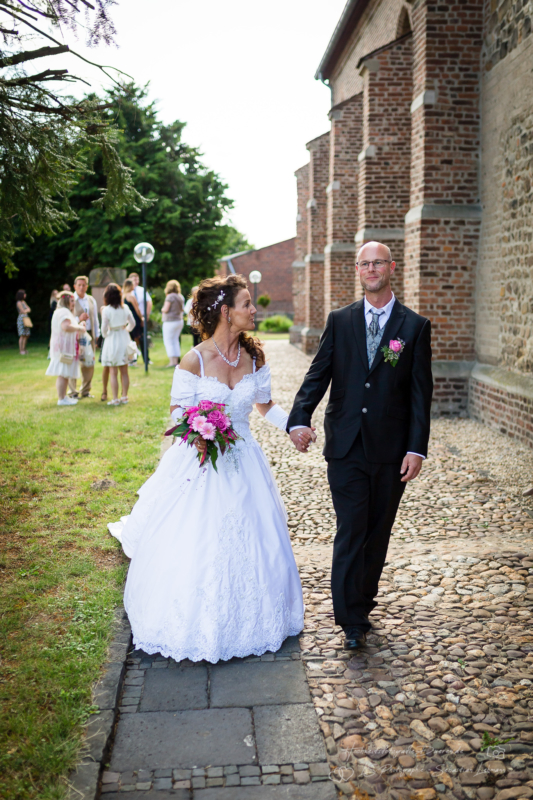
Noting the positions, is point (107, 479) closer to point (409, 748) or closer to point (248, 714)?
point (248, 714)

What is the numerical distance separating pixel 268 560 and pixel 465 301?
799 cm

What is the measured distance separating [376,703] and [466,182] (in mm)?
9078

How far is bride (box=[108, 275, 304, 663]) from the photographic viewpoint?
364 centimetres

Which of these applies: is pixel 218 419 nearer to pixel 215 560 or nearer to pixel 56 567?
pixel 215 560

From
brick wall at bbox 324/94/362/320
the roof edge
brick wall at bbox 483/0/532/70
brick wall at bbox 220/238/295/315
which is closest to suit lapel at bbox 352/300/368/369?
brick wall at bbox 483/0/532/70

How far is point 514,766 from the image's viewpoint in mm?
2787

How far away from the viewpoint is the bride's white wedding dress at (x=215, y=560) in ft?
11.9

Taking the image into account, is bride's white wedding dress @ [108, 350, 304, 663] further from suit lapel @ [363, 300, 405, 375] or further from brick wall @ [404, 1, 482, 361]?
brick wall @ [404, 1, 482, 361]

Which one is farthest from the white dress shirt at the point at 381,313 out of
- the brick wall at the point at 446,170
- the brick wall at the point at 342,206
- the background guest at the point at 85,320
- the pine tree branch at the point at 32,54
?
the brick wall at the point at 342,206

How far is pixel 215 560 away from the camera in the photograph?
367cm

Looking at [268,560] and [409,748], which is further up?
[268,560]

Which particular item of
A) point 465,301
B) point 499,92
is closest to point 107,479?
point 465,301

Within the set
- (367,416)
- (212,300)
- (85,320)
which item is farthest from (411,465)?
(85,320)

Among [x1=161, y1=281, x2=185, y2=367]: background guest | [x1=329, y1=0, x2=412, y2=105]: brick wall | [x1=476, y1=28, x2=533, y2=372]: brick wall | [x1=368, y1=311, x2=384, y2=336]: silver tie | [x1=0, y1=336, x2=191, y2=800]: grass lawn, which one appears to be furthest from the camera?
[x1=161, y1=281, x2=185, y2=367]: background guest
